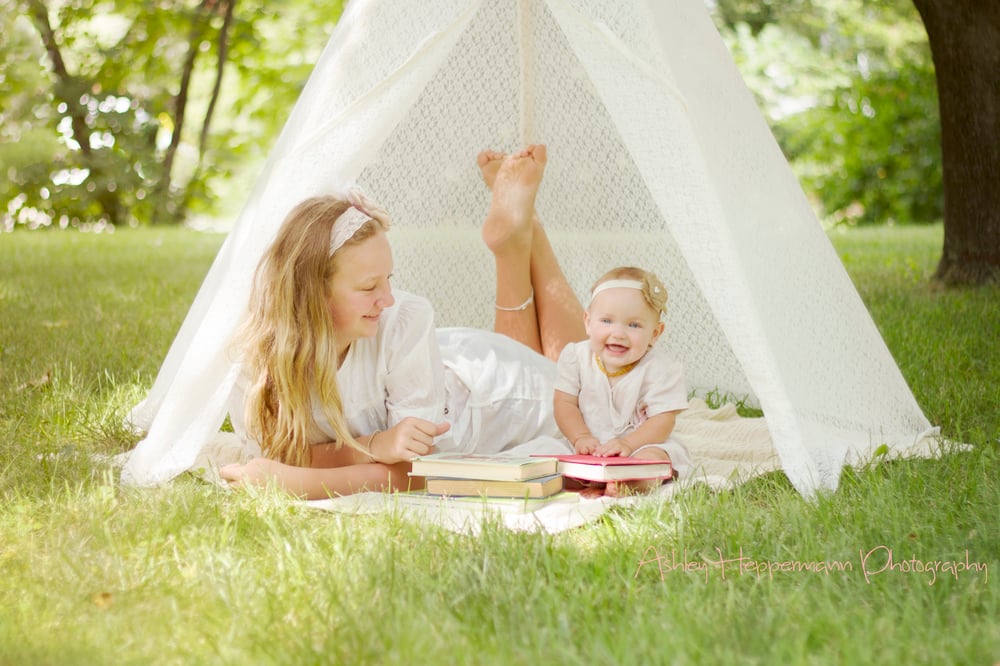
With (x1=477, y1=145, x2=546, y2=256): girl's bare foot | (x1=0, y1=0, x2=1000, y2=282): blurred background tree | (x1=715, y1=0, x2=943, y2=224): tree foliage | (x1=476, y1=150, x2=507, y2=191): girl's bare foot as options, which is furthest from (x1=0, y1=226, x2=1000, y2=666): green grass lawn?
(x1=715, y1=0, x2=943, y2=224): tree foliage

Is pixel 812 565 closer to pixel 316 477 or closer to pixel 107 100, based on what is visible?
pixel 316 477

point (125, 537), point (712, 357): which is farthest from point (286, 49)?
point (125, 537)

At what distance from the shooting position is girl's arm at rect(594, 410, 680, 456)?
263 cm

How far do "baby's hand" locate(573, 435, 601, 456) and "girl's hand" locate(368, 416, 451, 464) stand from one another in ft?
1.29

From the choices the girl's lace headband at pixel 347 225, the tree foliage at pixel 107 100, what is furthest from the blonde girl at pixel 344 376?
the tree foliage at pixel 107 100

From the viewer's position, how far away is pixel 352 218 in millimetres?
2459

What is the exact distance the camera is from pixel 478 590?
5.74ft

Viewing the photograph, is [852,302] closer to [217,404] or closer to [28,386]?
[217,404]

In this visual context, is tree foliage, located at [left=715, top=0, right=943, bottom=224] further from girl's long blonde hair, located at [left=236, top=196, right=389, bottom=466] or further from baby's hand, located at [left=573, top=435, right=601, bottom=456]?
girl's long blonde hair, located at [left=236, top=196, right=389, bottom=466]

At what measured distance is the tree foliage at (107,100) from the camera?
41.9 feet

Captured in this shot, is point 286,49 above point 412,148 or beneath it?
beneath

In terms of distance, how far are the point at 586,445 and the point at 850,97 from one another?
11.3 meters

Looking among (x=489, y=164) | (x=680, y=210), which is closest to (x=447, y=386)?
(x=680, y=210)

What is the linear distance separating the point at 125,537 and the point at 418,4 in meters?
1.51
